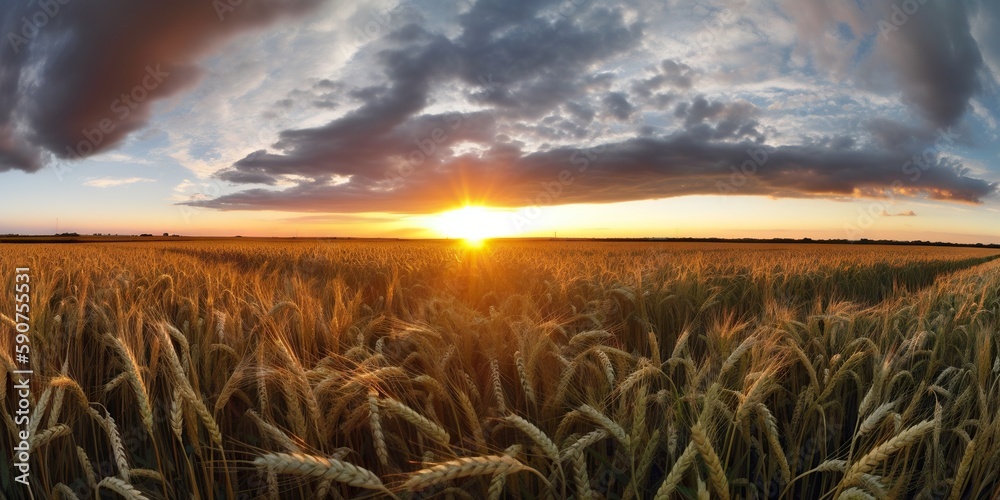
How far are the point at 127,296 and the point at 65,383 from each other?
2.65 meters

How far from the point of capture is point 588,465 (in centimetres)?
192

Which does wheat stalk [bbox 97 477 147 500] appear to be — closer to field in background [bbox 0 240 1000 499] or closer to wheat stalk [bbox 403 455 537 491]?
field in background [bbox 0 240 1000 499]

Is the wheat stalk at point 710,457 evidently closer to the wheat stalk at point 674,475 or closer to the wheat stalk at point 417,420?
the wheat stalk at point 674,475

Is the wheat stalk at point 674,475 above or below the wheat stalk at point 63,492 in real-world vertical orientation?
above

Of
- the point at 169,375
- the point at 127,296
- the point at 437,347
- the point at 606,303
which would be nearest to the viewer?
the point at 169,375

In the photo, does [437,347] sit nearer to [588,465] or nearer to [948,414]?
[588,465]

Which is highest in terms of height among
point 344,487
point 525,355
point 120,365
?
point 525,355

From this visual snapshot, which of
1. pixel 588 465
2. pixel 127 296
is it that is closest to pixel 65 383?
pixel 588 465

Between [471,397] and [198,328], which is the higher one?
[198,328]

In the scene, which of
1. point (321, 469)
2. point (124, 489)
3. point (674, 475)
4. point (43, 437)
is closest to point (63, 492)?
point (43, 437)

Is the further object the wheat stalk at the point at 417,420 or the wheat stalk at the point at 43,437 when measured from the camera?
the wheat stalk at the point at 43,437

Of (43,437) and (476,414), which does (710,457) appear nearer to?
(476,414)

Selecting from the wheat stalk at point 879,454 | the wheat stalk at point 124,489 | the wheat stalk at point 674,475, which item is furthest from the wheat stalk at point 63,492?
the wheat stalk at point 879,454

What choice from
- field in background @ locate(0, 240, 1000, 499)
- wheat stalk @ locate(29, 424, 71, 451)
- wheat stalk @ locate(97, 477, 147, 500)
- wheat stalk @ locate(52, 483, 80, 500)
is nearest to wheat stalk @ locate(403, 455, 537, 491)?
field in background @ locate(0, 240, 1000, 499)
